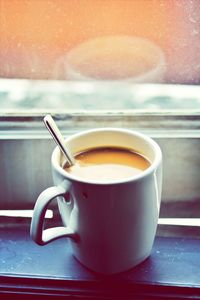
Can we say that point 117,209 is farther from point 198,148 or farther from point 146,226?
point 198,148

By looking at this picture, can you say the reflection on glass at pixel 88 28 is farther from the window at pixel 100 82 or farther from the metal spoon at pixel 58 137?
the metal spoon at pixel 58 137

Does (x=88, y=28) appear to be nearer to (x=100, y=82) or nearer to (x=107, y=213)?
(x=100, y=82)

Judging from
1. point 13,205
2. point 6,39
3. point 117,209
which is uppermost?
point 6,39

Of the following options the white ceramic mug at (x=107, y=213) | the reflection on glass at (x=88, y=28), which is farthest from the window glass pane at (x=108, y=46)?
the white ceramic mug at (x=107, y=213)

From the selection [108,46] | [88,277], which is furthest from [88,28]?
[88,277]

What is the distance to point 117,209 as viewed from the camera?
0.45 meters

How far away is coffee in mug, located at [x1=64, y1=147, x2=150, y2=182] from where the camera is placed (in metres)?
0.49

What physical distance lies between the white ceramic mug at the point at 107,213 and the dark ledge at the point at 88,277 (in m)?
0.02

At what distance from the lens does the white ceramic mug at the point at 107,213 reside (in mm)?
441

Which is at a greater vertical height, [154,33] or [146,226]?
[154,33]

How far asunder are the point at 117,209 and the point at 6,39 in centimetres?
27

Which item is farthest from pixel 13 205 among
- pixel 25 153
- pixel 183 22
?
pixel 183 22

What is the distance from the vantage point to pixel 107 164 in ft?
1.68

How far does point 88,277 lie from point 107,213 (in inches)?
4.3
